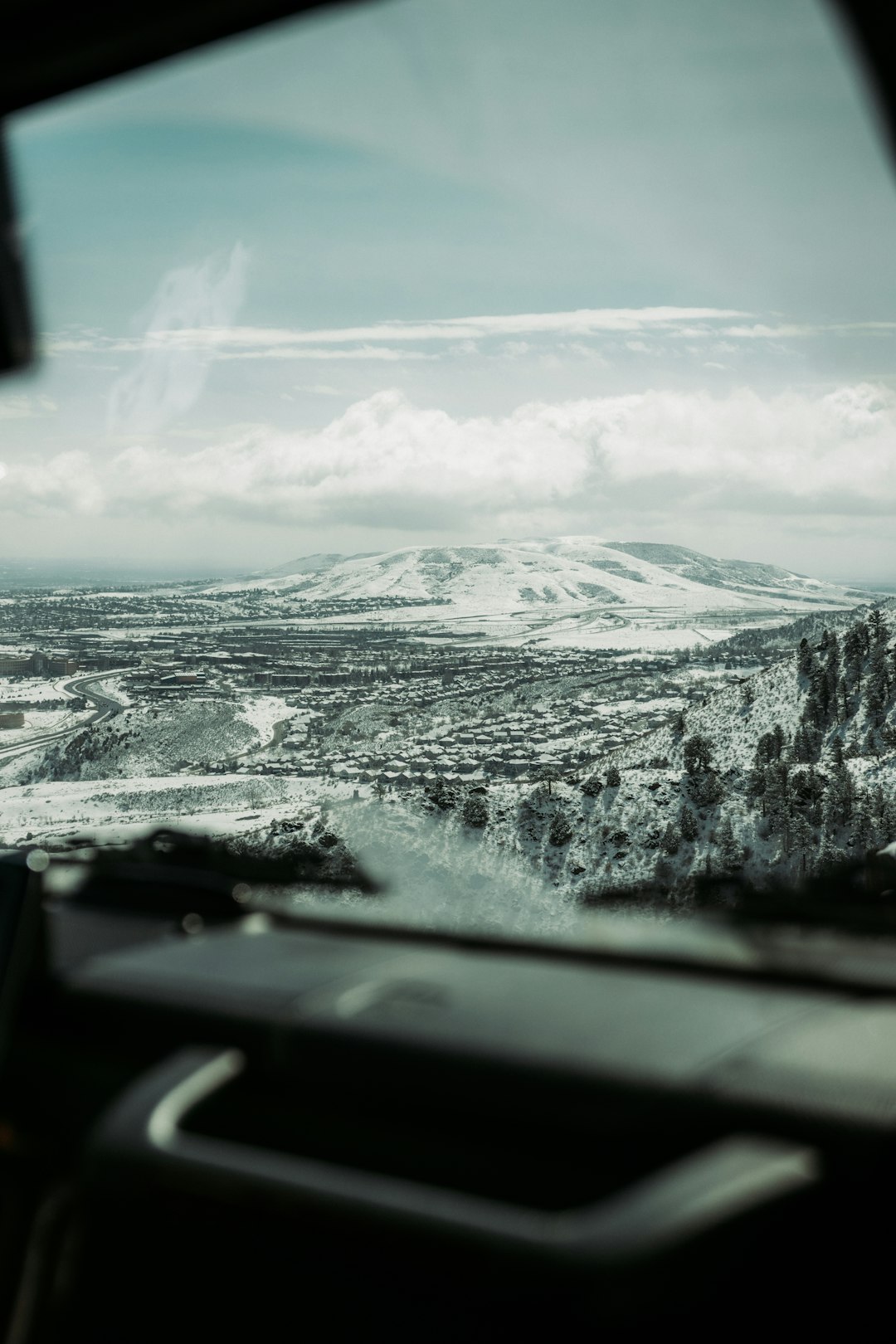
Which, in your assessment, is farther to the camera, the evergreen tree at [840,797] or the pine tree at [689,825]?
the pine tree at [689,825]

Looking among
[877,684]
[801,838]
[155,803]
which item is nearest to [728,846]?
[801,838]

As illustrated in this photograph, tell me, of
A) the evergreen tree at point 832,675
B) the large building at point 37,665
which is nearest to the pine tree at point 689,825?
the evergreen tree at point 832,675

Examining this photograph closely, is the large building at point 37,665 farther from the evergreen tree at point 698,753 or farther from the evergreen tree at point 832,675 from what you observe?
the evergreen tree at point 832,675

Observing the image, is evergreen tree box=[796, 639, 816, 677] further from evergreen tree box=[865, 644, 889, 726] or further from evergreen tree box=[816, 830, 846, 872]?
evergreen tree box=[816, 830, 846, 872]

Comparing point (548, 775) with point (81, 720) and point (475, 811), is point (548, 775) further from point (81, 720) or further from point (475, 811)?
point (81, 720)

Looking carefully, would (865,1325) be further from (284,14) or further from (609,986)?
(284,14)

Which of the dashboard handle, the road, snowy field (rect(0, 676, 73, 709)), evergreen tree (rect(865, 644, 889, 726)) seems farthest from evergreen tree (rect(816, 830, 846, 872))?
snowy field (rect(0, 676, 73, 709))
